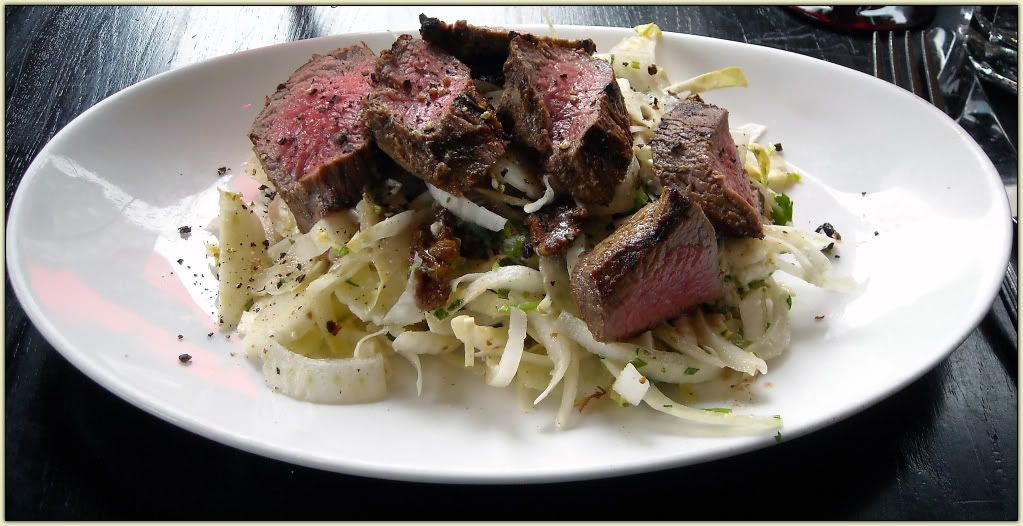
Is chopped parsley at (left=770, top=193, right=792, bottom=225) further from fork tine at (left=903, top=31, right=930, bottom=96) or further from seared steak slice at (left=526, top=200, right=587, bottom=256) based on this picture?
fork tine at (left=903, top=31, right=930, bottom=96)

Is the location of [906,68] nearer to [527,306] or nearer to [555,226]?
[555,226]

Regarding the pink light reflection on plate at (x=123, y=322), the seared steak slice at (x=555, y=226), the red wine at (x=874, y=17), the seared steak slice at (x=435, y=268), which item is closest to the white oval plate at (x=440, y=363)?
the pink light reflection on plate at (x=123, y=322)

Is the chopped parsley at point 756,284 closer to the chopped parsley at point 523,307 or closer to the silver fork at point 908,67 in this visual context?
the chopped parsley at point 523,307

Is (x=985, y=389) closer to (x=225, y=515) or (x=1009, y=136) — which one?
(x=1009, y=136)

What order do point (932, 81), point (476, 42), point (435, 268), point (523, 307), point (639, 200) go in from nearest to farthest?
point (523, 307) < point (435, 268) < point (639, 200) < point (476, 42) < point (932, 81)

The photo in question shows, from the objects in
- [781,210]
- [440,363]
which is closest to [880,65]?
[781,210]

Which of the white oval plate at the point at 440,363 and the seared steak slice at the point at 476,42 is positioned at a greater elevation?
the seared steak slice at the point at 476,42
